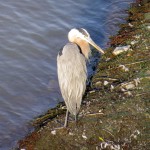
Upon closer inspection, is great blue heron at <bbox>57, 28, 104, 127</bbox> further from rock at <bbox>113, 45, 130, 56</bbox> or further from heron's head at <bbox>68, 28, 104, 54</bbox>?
rock at <bbox>113, 45, 130, 56</bbox>

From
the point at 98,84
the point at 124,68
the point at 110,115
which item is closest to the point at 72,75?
the point at 110,115

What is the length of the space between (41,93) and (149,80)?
2.53 m

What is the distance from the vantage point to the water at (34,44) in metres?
8.33

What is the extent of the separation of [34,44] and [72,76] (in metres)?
4.12

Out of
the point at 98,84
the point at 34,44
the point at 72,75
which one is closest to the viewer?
the point at 72,75

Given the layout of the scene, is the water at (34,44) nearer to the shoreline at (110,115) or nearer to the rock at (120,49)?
the shoreline at (110,115)

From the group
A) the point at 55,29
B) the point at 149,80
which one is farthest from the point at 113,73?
the point at 55,29

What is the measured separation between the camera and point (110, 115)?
697 centimetres

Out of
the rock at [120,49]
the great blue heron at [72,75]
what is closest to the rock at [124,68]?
the rock at [120,49]

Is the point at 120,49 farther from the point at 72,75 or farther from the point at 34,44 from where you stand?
the point at 72,75

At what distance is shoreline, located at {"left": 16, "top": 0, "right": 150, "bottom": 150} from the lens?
6477mm

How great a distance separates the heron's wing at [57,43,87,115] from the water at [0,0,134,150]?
140cm

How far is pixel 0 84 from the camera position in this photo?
9.02 metres

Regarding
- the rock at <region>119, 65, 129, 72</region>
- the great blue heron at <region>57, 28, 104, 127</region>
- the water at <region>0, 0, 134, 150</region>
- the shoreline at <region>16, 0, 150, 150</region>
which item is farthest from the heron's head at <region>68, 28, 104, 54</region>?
the water at <region>0, 0, 134, 150</region>
